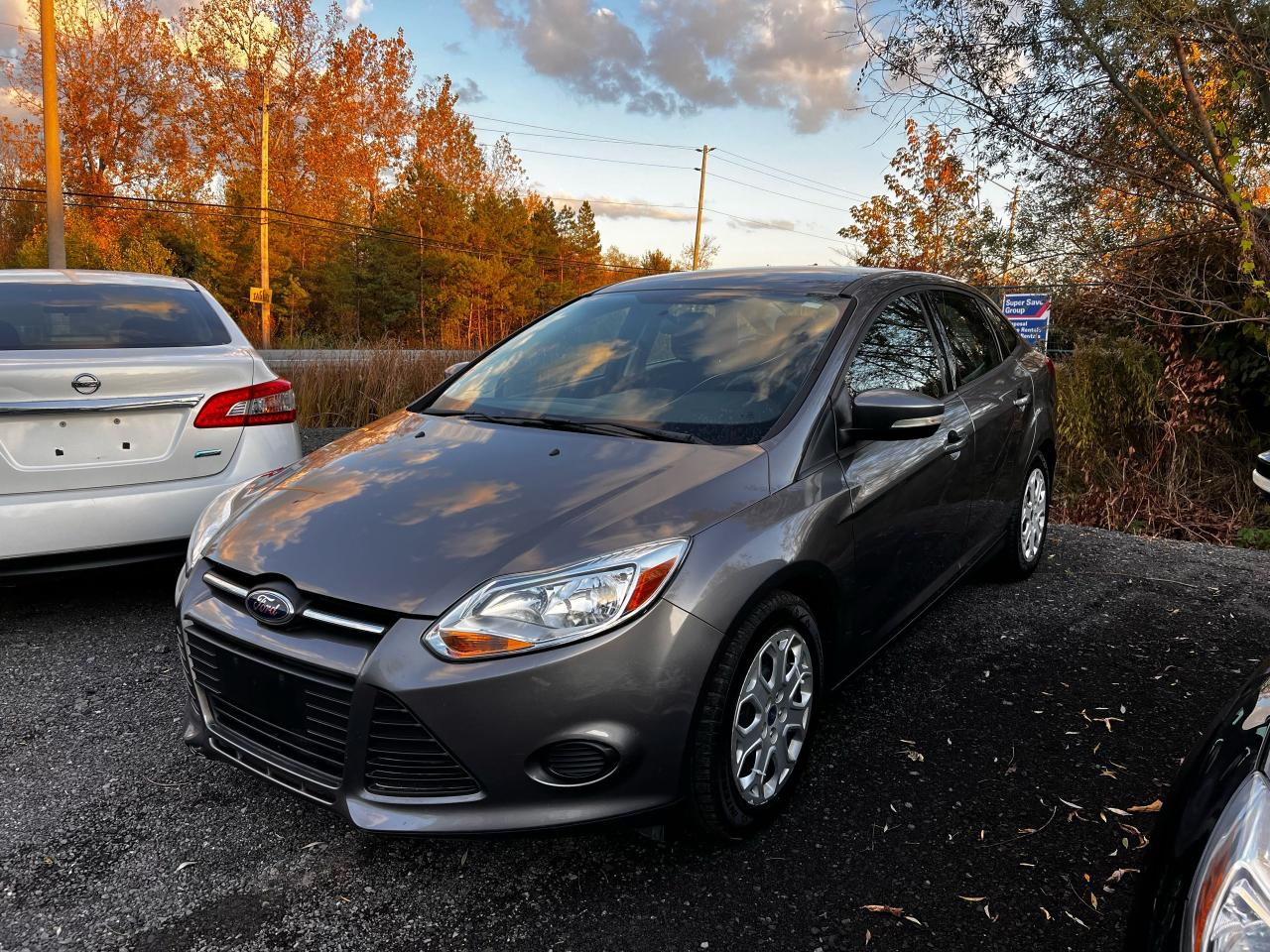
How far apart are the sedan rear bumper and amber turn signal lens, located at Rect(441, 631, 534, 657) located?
2278mm

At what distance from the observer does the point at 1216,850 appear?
45.4 inches

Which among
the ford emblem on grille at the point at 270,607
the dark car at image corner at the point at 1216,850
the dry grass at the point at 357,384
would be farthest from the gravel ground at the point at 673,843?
the dry grass at the point at 357,384

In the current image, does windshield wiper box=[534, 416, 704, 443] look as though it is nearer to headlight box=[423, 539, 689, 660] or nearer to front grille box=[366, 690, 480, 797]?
headlight box=[423, 539, 689, 660]

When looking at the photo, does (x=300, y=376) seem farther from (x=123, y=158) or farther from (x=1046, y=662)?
(x=123, y=158)

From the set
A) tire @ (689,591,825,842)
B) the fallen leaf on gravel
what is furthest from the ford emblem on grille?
the fallen leaf on gravel

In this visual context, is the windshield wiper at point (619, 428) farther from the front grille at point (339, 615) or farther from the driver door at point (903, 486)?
the front grille at point (339, 615)

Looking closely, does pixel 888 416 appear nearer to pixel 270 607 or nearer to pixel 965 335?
pixel 965 335

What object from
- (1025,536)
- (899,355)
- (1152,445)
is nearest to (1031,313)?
(1152,445)

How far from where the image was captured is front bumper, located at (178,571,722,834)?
1967 mm

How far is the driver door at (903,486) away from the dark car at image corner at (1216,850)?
1348 mm

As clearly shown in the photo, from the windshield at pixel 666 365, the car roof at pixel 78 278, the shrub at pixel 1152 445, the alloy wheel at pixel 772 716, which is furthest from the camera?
the shrub at pixel 1152 445

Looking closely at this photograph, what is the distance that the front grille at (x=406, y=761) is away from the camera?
1.99 m

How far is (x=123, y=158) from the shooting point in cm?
3228

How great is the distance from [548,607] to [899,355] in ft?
6.36
